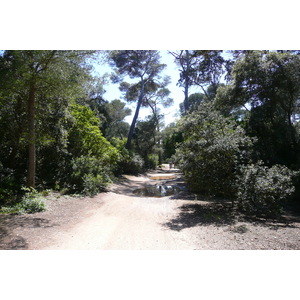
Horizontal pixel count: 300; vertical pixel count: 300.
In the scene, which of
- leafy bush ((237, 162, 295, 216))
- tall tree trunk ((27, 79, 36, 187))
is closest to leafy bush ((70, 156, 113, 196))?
tall tree trunk ((27, 79, 36, 187))

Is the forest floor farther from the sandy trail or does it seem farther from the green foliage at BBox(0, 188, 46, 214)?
the green foliage at BBox(0, 188, 46, 214)

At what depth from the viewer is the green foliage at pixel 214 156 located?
6.73 m

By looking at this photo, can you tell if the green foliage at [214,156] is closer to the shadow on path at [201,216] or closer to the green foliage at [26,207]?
the shadow on path at [201,216]

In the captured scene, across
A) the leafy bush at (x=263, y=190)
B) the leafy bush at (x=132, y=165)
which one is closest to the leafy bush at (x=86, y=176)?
the leafy bush at (x=263, y=190)

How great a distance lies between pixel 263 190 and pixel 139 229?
12.4 feet

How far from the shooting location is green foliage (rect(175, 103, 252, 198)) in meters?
6.73

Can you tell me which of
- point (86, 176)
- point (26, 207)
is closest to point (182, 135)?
point (86, 176)

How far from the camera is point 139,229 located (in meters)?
5.13

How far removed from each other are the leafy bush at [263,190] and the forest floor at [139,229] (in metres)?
0.46

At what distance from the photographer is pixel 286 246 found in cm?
366

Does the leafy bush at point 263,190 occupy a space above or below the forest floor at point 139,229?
above

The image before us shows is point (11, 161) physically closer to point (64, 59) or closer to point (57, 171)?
point (57, 171)

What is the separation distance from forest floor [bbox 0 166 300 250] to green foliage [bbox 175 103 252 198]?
104 cm

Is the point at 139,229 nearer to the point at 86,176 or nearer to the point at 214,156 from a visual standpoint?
the point at 214,156
